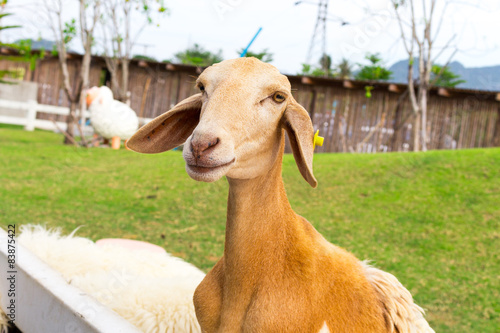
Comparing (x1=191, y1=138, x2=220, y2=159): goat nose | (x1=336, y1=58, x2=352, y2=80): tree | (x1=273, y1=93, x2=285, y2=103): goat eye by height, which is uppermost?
(x1=336, y1=58, x2=352, y2=80): tree

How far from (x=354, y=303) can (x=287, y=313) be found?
0.29 meters

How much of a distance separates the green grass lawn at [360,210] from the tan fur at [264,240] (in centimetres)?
163

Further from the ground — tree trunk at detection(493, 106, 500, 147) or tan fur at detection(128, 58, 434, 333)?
tree trunk at detection(493, 106, 500, 147)

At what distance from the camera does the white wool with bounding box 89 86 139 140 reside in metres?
8.55

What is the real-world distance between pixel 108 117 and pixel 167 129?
7.34 meters

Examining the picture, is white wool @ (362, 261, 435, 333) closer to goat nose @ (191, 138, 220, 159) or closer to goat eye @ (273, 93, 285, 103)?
goat eye @ (273, 93, 285, 103)

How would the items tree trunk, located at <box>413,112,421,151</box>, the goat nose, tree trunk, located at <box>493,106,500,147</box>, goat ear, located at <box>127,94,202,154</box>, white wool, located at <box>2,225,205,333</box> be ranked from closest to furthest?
the goat nose → goat ear, located at <box>127,94,202,154</box> → white wool, located at <box>2,225,205,333</box> → tree trunk, located at <box>413,112,421,151</box> → tree trunk, located at <box>493,106,500,147</box>

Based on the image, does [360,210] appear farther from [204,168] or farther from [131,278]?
[204,168]

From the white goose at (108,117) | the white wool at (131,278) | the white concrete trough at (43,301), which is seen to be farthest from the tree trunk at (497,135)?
the white concrete trough at (43,301)

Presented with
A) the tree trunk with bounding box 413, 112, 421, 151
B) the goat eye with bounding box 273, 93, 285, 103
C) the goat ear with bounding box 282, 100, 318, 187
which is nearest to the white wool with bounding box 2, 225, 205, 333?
the goat ear with bounding box 282, 100, 318, 187

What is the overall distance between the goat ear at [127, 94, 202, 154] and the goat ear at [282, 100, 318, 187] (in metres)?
0.34

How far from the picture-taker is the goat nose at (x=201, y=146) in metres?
1.25

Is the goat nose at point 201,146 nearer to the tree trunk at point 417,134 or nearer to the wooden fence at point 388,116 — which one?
the tree trunk at point 417,134

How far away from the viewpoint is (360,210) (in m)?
4.86
